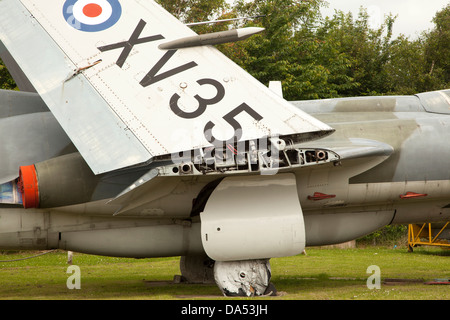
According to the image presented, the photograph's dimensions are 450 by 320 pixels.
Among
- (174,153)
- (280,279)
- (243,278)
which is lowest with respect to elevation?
(280,279)

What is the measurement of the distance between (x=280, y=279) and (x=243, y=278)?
12.1 ft

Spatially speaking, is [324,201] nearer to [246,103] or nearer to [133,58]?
[246,103]

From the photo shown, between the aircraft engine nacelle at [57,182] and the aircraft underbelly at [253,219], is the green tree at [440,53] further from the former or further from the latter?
the aircraft engine nacelle at [57,182]

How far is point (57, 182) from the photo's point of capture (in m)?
10.2

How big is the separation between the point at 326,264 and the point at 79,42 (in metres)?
10.8

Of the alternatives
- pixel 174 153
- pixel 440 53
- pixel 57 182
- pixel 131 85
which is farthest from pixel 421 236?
pixel 57 182

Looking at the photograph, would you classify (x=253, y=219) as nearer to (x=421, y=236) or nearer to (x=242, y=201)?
(x=242, y=201)

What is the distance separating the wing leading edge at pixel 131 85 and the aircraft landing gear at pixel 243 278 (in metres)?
2.44

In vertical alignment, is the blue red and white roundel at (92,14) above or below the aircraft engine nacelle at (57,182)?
above

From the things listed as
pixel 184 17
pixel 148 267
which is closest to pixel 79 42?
pixel 148 267

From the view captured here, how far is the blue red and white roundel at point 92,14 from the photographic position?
1050 cm

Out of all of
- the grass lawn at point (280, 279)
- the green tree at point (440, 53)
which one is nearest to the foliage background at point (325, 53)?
the green tree at point (440, 53)

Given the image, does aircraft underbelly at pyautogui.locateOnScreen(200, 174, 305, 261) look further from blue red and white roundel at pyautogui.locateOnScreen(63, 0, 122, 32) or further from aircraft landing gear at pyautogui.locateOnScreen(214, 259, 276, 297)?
blue red and white roundel at pyautogui.locateOnScreen(63, 0, 122, 32)

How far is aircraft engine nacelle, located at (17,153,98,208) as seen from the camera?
9.99 metres
